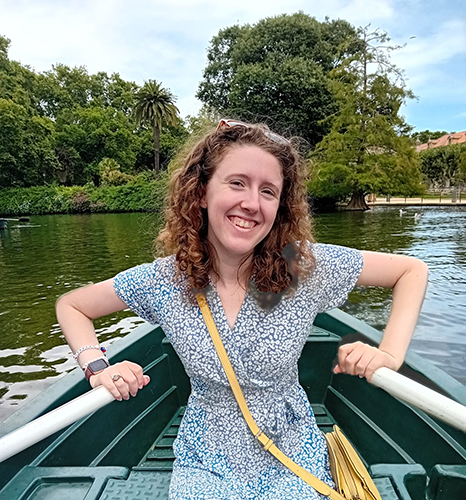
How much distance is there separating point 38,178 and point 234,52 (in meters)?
19.3

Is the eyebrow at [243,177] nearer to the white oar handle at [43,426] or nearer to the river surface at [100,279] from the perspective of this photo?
the white oar handle at [43,426]

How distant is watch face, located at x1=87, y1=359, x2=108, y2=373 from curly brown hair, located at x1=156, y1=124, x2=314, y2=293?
39 cm

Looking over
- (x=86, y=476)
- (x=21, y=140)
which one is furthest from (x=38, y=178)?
(x=86, y=476)

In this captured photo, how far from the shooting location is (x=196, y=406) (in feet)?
4.58

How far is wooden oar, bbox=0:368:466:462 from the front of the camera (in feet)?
3.31

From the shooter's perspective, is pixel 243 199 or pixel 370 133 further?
pixel 370 133

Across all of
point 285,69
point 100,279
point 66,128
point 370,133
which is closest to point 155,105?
point 66,128

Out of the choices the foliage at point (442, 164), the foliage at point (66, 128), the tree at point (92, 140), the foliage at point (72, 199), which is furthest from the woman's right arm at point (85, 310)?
the foliage at point (442, 164)

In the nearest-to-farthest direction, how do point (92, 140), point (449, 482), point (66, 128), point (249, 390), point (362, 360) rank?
1. point (362, 360)
2. point (249, 390)
3. point (449, 482)
4. point (92, 140)
5. point (66, 128)

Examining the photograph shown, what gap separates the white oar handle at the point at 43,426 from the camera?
3.36ft

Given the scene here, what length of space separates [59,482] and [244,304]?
3.05 feet

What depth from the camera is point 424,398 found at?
1049 millimetres

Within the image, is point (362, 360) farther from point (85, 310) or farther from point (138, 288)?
point (85, 310)

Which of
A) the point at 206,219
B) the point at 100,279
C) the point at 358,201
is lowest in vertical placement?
the point at 100,279
